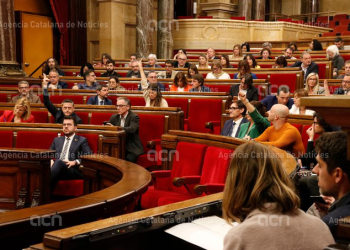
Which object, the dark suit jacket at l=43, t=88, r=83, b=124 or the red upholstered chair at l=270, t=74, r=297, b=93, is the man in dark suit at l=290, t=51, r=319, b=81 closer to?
the red upholstered chair at l=270, t=74, r=297, b=93

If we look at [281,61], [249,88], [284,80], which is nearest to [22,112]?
[249,88]

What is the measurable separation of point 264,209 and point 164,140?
2564 millimetres

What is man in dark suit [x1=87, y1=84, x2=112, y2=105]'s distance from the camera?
5.73 m

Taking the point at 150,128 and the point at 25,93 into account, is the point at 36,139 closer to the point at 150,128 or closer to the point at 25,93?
the point at 150,128

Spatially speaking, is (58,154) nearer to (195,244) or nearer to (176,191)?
(176,191)

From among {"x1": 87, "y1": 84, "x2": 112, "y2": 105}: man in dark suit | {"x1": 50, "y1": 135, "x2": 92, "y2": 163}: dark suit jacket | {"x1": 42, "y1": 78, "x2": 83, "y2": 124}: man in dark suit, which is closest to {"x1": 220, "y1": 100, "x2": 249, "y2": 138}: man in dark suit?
{"x1": 50, "y1": 135, "x2": 92, "y2": 163}: dark suit jacket

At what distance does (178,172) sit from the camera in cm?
348

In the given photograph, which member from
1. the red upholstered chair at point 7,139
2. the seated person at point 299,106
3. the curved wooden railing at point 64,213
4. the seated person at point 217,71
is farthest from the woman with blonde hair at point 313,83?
the curved wooden railing at point 64,213

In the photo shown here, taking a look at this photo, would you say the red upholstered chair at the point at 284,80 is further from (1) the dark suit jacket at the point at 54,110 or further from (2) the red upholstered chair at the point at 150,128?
(1) the dark suit jacket at the point at 54,110

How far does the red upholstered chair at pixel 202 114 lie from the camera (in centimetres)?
548

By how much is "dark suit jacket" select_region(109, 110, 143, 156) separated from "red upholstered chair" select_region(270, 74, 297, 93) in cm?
245

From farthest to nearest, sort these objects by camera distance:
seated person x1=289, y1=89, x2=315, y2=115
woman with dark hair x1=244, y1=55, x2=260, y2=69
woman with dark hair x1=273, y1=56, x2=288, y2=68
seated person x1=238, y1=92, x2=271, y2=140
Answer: woman with dark hair x1=244, y1=55, x2=260, y2=69, woman with dark hair x1=273, y1=56, x2=288, y2=68, seated person x1=289, y1=89, x2=315, y2=115, seated person x1=238, y1=92, x2=271, y2=140

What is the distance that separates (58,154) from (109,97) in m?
1.96

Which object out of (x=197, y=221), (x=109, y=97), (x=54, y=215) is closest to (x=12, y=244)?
(x=54, y=215)
